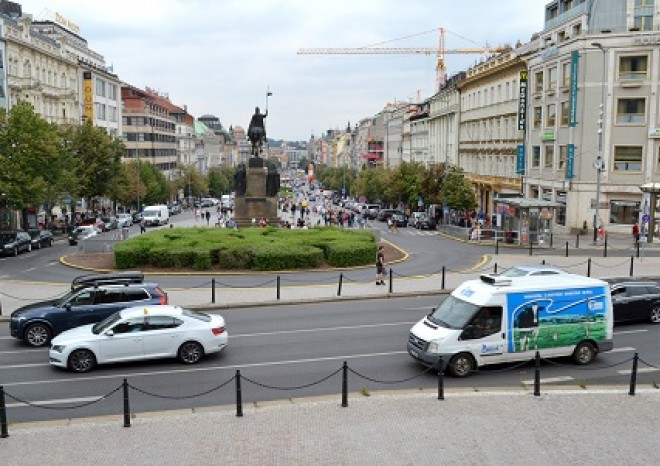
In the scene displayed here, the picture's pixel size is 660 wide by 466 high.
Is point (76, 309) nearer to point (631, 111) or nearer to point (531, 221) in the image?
point (531, 221)

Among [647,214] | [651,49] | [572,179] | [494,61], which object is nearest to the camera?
[647,214]

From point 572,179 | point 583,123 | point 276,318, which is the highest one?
point 583,123

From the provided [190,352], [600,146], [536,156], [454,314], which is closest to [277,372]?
[190,352]

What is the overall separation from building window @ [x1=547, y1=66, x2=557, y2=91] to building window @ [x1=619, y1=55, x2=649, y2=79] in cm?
578

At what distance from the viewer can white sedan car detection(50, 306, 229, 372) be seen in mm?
15172

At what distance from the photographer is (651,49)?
1823 inches

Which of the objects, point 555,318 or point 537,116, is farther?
point 537,116

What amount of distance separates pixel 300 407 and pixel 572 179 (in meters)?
41.8

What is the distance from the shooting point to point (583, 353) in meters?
15.6

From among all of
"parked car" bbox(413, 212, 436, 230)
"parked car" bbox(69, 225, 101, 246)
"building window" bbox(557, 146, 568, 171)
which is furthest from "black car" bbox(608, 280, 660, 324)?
"parked car" bbox(413, 212, 436, 230)

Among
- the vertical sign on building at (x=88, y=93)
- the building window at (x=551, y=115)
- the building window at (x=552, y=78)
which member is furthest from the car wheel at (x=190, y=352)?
the vertical sign on building at (x=88, y=93)

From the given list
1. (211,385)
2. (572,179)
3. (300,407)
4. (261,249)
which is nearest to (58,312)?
(211,385)

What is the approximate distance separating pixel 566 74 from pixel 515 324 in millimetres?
40180

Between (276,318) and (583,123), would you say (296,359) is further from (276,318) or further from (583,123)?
(583,123)
